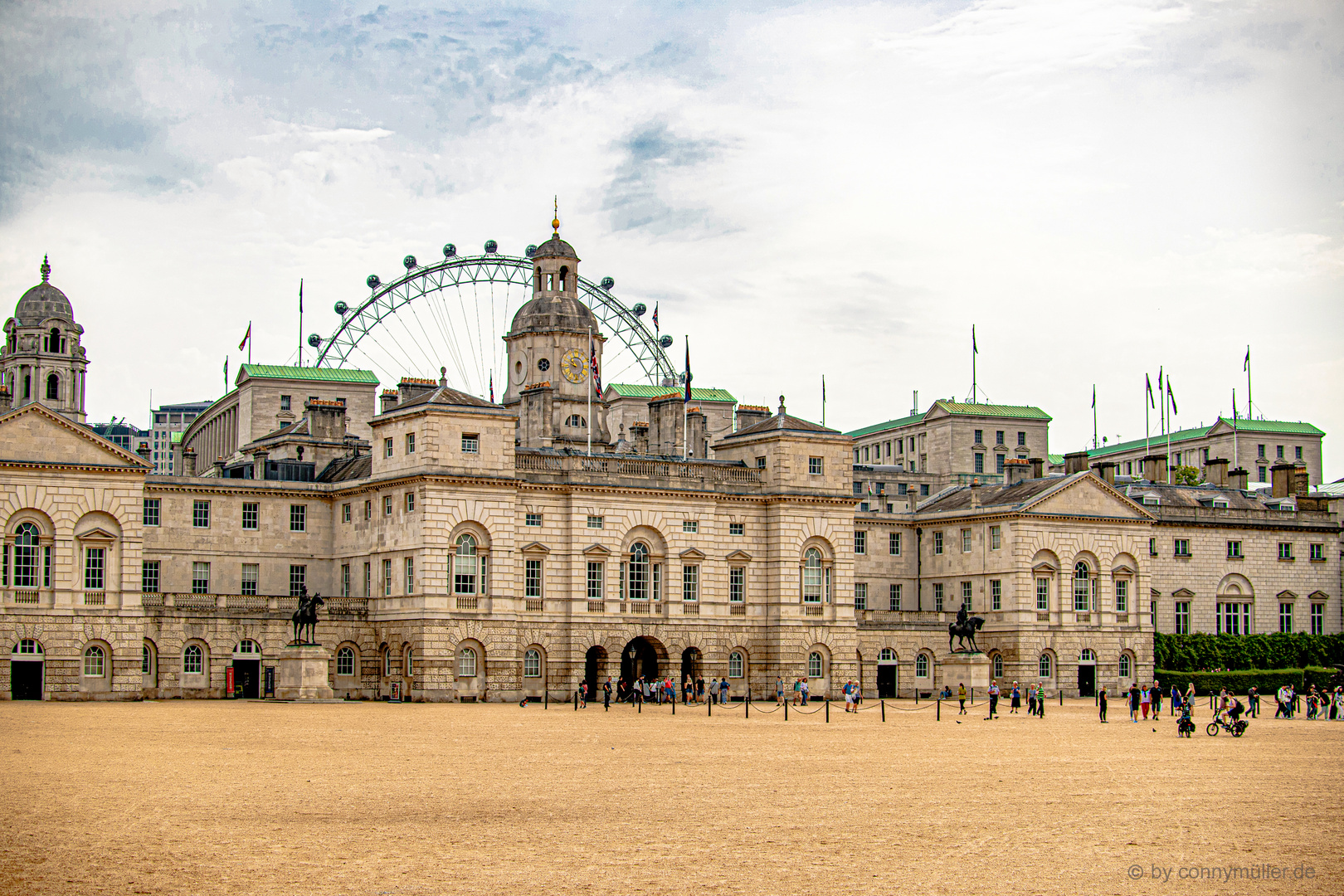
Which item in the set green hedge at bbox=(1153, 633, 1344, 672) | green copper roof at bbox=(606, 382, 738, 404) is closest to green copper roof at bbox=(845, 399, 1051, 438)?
green copper roof at bbox=(606, 382, 738, 404)

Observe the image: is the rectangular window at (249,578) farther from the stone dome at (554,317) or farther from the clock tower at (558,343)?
the stone dome at (554,317)

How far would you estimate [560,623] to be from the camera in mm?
80562

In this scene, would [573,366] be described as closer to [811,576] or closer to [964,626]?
[811,576]

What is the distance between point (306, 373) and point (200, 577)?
51109mm

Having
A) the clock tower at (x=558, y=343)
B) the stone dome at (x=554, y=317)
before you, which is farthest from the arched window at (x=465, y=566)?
the stone dome at (x=554, y=317)

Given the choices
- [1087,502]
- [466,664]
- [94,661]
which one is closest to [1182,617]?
[1087,502]

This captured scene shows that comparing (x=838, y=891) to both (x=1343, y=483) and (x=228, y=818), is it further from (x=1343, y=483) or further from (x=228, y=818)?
(x=1343, y=483)

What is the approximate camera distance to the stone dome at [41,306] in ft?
349

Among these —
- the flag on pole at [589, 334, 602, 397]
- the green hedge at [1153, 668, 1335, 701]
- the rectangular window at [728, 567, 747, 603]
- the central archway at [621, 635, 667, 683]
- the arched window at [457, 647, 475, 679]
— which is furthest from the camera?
the flag on pole at [589, 334, 602, 397]

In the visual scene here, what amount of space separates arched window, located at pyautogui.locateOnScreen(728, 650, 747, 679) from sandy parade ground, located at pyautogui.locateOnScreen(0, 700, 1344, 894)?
29927 mm

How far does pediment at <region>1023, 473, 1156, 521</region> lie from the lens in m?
94.4

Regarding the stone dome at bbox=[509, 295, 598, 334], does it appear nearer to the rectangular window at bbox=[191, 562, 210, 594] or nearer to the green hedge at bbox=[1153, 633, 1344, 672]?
the rectangular window at bbox=[191, 562, 210, 594]

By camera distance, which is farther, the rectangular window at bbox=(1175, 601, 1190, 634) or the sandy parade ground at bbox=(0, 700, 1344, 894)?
the rectangular window at bbox=(1175, 601, 1190, 634)

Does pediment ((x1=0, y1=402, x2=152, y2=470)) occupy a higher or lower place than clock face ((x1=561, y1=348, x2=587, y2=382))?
lower
